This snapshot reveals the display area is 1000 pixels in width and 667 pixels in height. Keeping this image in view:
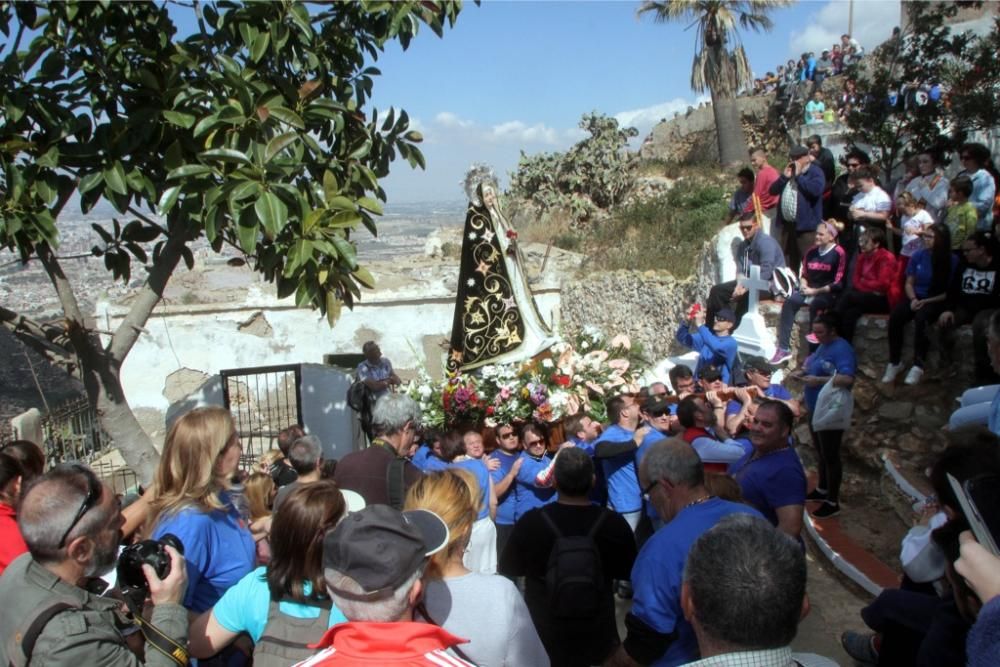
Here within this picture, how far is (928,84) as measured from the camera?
874 centimetres

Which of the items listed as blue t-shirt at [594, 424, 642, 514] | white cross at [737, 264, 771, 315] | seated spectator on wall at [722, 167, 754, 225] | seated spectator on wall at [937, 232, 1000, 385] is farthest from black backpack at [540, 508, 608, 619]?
seated spectator on wall at [722, 167, 754, 225]

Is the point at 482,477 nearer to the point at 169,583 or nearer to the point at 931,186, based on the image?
the point at 169,583

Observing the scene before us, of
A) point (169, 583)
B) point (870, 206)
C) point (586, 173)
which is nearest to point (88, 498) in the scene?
point (169, 583)

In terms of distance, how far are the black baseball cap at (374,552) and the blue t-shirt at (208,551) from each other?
995 millimetres

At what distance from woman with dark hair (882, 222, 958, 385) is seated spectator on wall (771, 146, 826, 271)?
2.02 m

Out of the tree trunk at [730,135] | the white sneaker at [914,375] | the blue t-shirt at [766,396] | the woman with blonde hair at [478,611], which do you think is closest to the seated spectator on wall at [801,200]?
the white sneaker at [914,375]

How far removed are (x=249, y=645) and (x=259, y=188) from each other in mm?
1975

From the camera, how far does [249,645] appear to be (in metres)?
2.69

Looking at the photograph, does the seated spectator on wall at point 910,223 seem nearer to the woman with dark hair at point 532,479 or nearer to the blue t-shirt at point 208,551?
the woman with dark hair at point 532,479

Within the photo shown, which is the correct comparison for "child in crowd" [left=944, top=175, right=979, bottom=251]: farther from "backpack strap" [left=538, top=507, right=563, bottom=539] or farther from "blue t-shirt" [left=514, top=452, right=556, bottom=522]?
"backpack strap" [left=538, top=507, right=563, bottom=539]

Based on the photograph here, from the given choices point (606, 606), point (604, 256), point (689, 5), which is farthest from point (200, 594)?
point (689, 5)

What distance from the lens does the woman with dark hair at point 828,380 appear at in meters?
5.67

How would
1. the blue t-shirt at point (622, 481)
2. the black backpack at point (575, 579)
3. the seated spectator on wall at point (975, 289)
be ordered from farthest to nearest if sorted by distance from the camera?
the seated spectator on wall at point (975, 289)
the blue t-shirt at point (622, 481)
the black backpack at point (575, 579)

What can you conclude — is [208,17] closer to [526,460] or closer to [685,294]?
[526,460]
